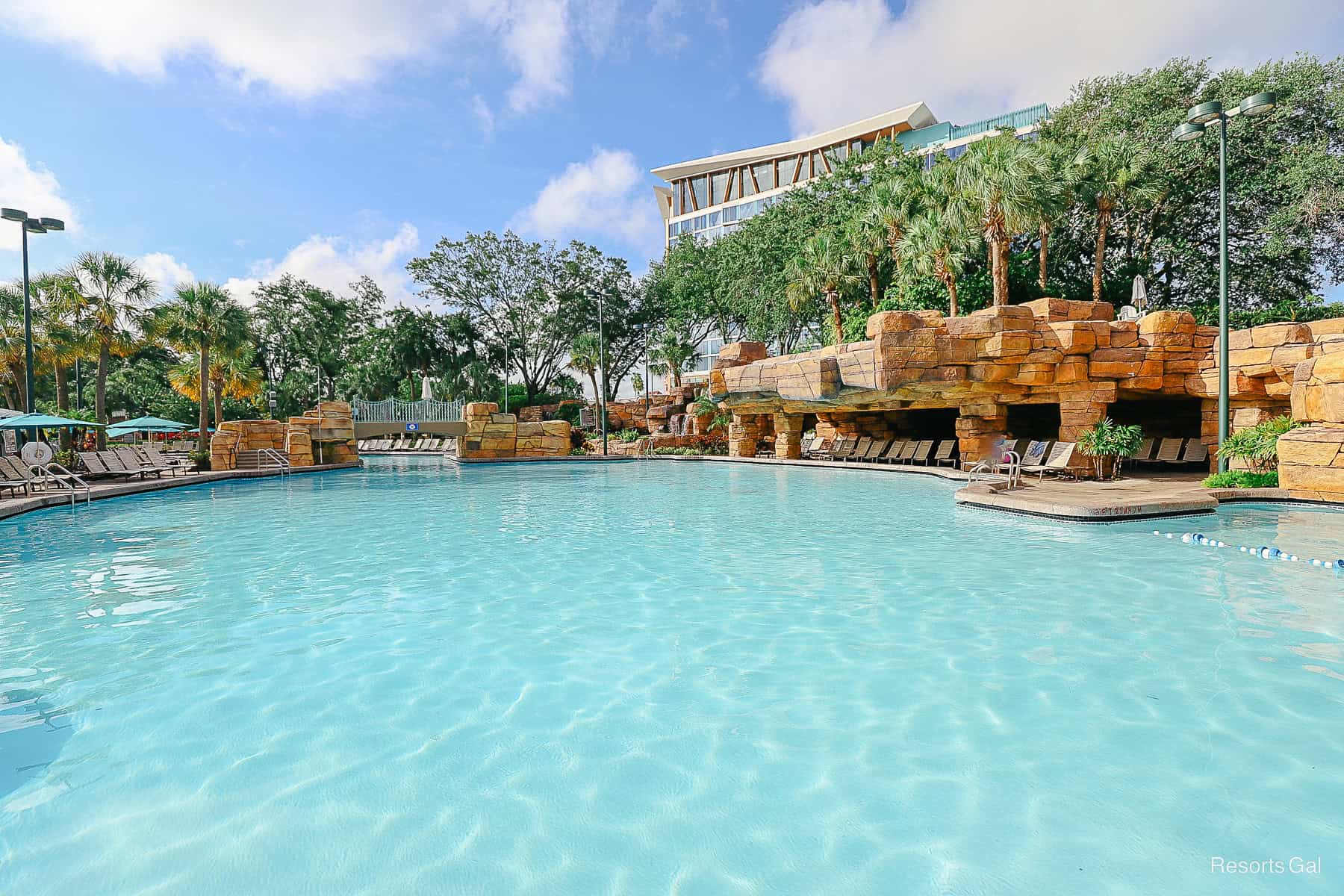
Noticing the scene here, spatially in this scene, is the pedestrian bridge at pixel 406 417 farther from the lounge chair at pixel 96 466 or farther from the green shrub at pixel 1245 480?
the green shrub at pixel 1245 480

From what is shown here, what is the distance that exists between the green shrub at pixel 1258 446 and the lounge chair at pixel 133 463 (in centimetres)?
2404

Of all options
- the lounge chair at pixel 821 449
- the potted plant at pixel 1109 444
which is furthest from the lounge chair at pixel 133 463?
the potted plant at pixel 1109 444

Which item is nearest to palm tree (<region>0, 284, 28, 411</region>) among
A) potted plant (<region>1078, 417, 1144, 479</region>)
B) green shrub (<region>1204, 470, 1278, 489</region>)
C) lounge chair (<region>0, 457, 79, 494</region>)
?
lounge chair (<region>0, 457, 79, 494</region>)

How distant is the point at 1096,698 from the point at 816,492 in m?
10.3

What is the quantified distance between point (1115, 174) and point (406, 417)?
30.1 metres

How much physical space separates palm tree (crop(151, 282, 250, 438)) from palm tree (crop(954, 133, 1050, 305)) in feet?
82.8

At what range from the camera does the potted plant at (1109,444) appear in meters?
13.9

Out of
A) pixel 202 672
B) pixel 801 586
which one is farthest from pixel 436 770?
pixel 801 586

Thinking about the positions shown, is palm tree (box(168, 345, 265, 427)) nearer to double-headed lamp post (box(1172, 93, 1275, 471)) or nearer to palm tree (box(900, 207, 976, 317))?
palm tree (box(900, 207, 976, 317))

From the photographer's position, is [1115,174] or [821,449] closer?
[1115,174]

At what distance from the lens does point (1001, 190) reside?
1866cm

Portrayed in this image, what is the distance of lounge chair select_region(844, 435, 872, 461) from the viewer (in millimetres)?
21719

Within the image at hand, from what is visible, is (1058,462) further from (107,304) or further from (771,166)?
(771,166)

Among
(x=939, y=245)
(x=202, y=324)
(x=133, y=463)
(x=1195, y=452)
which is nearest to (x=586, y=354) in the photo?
(x=202, y=324)
